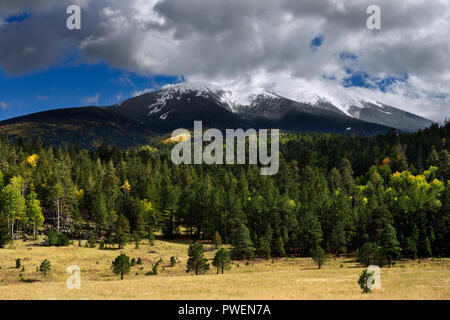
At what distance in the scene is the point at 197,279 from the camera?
162 ft

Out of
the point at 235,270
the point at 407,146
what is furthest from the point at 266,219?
the point at 407,146

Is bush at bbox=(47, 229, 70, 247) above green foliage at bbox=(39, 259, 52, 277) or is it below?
above

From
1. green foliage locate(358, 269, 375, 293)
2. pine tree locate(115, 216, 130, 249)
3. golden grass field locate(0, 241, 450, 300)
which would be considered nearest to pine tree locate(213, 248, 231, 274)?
golden grass field locate(0, 241, 450, 300)

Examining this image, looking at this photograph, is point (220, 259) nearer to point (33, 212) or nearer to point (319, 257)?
point (319, 257)

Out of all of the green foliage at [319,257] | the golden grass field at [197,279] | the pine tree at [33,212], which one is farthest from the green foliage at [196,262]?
the pine tree at [33,212]

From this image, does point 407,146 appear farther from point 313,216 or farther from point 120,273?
point 120,273

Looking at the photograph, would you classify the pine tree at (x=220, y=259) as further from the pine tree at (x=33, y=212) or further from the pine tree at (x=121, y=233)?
the pine tree at (x=33, y=212)

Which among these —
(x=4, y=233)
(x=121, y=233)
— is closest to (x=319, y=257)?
(x=121, y=233)

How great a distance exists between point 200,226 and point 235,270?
113 feet

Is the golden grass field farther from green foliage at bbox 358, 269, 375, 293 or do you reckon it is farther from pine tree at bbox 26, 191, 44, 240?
pine tree at bbox 26, 191, 44, 240

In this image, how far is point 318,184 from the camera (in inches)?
5113

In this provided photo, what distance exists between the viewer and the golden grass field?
32.4 metres
